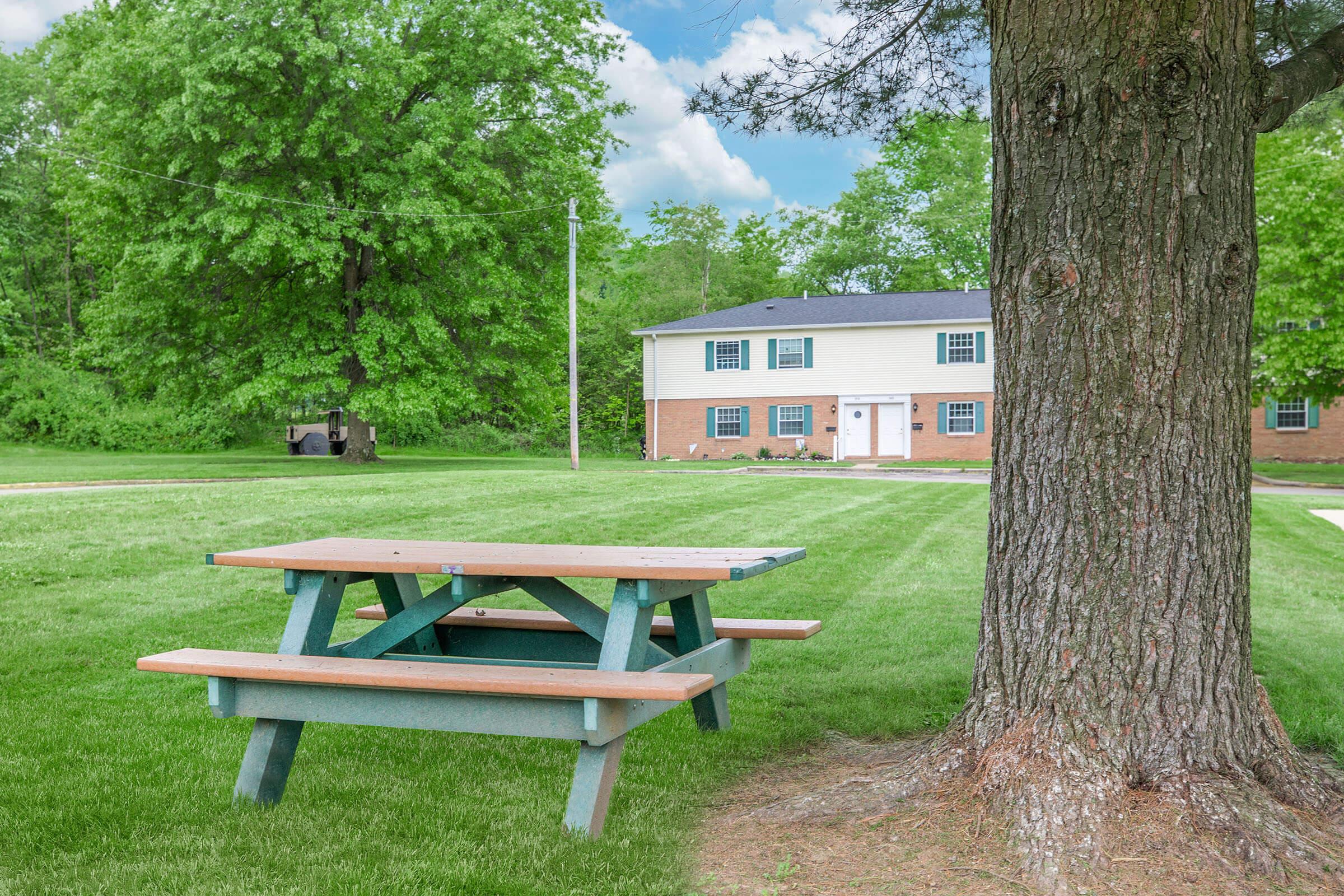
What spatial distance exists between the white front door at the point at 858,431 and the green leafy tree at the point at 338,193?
1052 cm

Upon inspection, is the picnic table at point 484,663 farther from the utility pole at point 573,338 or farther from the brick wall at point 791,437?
the brick wall at point 791,437

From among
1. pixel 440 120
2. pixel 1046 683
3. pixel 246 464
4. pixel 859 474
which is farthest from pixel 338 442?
pixel 1046 683

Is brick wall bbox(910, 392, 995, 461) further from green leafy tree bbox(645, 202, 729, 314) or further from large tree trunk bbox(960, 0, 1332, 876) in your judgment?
large tree trunk bbox(960, 0, 1332, 876)

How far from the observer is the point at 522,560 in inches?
141

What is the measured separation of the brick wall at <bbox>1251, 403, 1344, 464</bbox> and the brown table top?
30254mm

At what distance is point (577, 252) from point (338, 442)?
988 centimetres

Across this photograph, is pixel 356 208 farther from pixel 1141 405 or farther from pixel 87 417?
pixel 1141 405

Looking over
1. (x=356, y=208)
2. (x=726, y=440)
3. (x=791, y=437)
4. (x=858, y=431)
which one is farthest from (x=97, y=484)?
(x=858, y=431)

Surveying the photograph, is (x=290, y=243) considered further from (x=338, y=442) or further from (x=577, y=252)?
(x=338, y=442)

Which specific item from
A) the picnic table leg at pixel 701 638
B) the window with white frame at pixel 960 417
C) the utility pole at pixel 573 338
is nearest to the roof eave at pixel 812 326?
the window with white frame at pixel 960 417

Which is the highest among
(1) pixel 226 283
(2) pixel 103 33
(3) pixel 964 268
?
(2) pixel 103 33

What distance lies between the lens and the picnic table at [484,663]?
10.6ft

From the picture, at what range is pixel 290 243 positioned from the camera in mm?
21625

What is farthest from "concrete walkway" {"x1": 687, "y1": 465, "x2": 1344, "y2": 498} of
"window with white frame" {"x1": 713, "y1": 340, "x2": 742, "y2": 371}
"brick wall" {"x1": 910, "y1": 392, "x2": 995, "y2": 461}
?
"window with white frame" {"x1": 713, "y1": 340, "x2": 742, "y2": 371}
